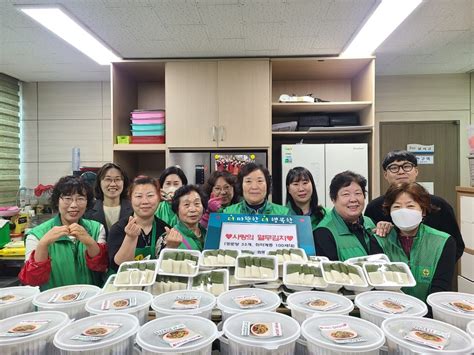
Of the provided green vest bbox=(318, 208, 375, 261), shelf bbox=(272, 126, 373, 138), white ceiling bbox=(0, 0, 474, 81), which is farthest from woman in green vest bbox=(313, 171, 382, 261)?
shelf bbox=(272, 126, 373, 138)

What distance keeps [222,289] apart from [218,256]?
0.19 metres

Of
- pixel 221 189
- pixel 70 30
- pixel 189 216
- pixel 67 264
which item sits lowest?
pixel 67 264

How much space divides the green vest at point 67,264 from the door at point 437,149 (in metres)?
3.54

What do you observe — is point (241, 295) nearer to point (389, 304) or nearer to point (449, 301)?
point (389, 304)

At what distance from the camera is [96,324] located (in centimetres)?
83

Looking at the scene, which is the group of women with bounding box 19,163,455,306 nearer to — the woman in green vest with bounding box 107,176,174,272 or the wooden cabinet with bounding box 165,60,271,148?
the woman in green vest with bounding box 107,176,174,272

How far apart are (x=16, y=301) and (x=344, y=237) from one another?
136cm

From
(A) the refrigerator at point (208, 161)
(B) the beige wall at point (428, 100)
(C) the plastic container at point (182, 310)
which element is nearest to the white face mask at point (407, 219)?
(C) the plastic container at point (182, 310)

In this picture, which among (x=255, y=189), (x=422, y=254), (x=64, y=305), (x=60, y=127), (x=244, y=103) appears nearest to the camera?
(x=64, y=305)

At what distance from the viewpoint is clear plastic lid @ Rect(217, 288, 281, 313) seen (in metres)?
0.91

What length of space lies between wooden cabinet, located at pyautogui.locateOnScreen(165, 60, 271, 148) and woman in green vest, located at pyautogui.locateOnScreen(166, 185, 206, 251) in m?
1.63

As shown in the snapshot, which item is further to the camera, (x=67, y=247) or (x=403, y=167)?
(x=403, y=167)

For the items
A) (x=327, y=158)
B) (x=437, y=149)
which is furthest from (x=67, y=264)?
(x=437, y=149)

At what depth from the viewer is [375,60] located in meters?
3.25
